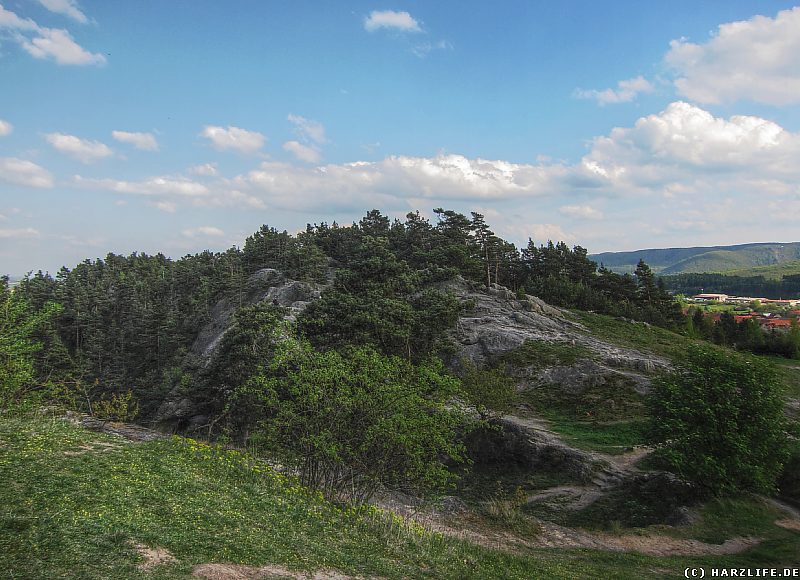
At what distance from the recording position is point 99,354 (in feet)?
255

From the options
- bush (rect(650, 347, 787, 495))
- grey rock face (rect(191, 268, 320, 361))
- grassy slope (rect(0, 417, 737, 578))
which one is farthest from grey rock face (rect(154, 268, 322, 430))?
bush (rect(650, 347, 787, 495))

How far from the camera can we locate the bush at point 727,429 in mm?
24688

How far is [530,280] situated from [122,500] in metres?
91.3

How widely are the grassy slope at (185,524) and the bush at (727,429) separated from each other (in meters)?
6.96

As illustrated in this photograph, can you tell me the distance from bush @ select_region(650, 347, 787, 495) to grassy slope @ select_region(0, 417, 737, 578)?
6.96 metres

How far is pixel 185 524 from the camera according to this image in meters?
13.0

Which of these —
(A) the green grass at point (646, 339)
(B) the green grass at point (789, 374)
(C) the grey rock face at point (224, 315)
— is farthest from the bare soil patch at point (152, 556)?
(A) the green grass at point (646, 339)

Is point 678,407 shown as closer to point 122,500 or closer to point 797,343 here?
point 122,500

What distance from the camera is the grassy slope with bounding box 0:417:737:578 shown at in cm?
1049

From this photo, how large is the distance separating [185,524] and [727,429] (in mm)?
27308

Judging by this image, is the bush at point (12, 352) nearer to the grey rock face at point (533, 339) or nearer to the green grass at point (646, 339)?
the grey rock face at point (533, 339)

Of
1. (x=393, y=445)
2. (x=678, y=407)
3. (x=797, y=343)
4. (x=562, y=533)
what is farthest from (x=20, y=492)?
(x=797, y=343)

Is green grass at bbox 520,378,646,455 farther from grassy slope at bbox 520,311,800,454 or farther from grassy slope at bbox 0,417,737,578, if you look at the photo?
grassy slope at bbox 0,417,737,578

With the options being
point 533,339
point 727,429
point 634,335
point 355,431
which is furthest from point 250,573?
point 634,335
